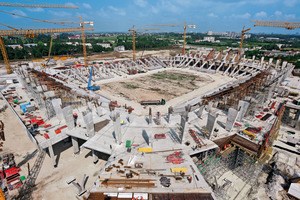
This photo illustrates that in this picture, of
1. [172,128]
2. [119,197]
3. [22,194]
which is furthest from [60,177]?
[172,128]

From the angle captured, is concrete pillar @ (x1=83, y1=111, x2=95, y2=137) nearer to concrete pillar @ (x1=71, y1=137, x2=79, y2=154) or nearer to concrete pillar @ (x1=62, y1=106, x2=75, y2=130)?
concrete pillar @ (x1=71, y1=137, x2=79, y2=154)

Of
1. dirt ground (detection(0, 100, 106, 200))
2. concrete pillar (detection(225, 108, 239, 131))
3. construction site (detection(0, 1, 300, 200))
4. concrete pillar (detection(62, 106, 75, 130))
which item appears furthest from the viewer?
concrete pillar (detection(62, 106, 75, 130))

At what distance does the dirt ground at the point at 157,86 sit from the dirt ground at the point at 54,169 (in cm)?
2734

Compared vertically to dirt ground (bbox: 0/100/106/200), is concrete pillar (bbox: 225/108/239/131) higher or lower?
higher

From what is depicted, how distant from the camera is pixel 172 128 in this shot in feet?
102

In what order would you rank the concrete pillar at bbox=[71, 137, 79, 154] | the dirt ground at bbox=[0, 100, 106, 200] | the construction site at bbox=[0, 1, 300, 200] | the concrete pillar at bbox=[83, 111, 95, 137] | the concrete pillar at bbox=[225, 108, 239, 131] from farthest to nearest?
1. the concrete pillar at bbox=[71, 137, 79, 154]
2. the concrete pillar at bbox=[225, 108, 239, 131]
3. the concrete pillar at bbox=[83, 111, 95, 137]
4. the dirt ground at bbox=[0, 100, 106, 200]
5. the construction site at bbox=[0, 1, 300, 200]

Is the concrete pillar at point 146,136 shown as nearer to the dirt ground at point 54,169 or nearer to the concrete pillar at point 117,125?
the concrete pillar at point 117,125

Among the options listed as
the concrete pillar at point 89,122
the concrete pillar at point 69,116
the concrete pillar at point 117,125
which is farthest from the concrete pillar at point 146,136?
the concrete pillar at point 69,116

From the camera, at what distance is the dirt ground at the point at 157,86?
57.8 meters

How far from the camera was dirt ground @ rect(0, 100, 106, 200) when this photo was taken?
24.1 meters

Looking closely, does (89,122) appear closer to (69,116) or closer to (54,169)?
(69,116)

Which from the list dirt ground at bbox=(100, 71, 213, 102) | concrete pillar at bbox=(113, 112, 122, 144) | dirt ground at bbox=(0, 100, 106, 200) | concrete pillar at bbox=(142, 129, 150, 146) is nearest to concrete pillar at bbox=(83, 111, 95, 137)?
concrete pillar at bbox=(113, 112, 122, 144)

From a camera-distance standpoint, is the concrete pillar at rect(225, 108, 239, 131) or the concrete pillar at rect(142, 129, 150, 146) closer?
the concrete pillar at rect(142, 129, 150, 146)

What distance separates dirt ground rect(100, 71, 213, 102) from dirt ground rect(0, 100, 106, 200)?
27336mm
